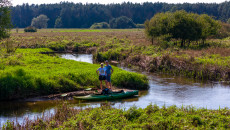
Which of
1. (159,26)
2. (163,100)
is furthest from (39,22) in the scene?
(163,100)

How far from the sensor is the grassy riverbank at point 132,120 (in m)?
12.8

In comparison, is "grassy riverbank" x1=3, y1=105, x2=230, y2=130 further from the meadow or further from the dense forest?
the dense forest

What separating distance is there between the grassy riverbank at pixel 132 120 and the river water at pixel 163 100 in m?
1.66

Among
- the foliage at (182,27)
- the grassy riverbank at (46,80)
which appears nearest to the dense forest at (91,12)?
the foliage at (182,27)

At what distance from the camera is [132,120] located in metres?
14.0

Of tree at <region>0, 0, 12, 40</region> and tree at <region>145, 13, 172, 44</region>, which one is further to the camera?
tree at <region>145, 13, 172, 44</region>

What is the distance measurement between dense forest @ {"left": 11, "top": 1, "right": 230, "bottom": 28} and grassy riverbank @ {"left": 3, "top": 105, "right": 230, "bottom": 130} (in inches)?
5706

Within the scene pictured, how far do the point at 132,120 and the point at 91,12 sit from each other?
159698mm

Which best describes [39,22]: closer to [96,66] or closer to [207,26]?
[207,26]

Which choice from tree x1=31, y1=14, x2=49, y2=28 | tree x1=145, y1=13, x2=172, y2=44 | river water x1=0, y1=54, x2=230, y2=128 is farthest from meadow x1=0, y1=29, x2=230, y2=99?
tree x1=31, y1=14, x2=49, y2=28

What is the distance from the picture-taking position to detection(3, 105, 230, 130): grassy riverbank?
1284cm

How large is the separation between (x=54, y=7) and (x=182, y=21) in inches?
5942

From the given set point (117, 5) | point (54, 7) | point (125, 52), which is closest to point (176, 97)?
point (125, 52)

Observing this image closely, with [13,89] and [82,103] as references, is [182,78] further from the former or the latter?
[13,89]
